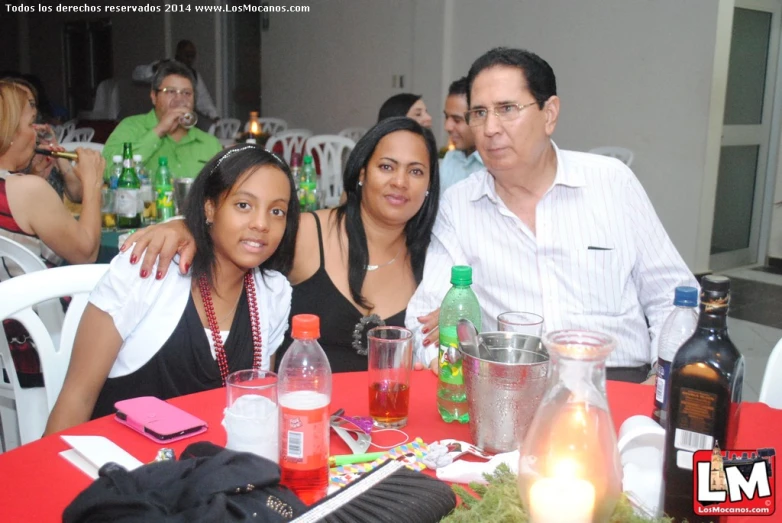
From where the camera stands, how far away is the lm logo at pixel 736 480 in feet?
2.74

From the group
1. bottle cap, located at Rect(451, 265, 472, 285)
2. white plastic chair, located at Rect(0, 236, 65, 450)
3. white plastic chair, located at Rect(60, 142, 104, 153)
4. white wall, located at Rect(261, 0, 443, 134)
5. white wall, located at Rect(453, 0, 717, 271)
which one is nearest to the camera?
bottle cap, located at Rect(451, 265, 472, 285)

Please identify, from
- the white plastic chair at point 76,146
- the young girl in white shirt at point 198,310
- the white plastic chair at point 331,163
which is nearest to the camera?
the young girl in white shirt at point 198,310

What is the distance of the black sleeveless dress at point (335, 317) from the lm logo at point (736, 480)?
1341 millimetres

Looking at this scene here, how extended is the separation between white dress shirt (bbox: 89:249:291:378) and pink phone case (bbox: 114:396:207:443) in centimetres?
38

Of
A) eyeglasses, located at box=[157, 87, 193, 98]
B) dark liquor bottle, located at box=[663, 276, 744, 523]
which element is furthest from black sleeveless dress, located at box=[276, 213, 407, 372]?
eyeglasses, located at box=[157, 87, 193, 98]

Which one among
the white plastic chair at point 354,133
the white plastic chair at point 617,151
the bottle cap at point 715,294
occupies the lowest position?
the bottle cap at point 715,294

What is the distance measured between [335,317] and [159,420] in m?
0.96

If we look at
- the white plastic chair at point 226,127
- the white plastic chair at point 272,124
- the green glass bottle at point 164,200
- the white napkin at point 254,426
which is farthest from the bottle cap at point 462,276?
the white plastic chair at point 272,124

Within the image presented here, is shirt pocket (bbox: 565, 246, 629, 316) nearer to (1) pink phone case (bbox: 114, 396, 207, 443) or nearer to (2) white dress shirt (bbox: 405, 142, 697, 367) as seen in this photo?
(2) white dress shirt (bbox: 405, 142, 697, 367)

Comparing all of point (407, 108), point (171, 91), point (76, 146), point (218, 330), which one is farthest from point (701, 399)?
point (76, 146)

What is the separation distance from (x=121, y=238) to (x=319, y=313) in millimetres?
1185

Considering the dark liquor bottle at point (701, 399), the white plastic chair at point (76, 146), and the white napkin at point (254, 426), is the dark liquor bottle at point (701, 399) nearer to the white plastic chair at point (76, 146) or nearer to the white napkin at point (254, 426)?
the white napkin at point (254, 426)

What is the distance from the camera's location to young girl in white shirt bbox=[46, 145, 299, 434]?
1.60 m

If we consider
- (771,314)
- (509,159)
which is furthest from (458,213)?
(771,314)
